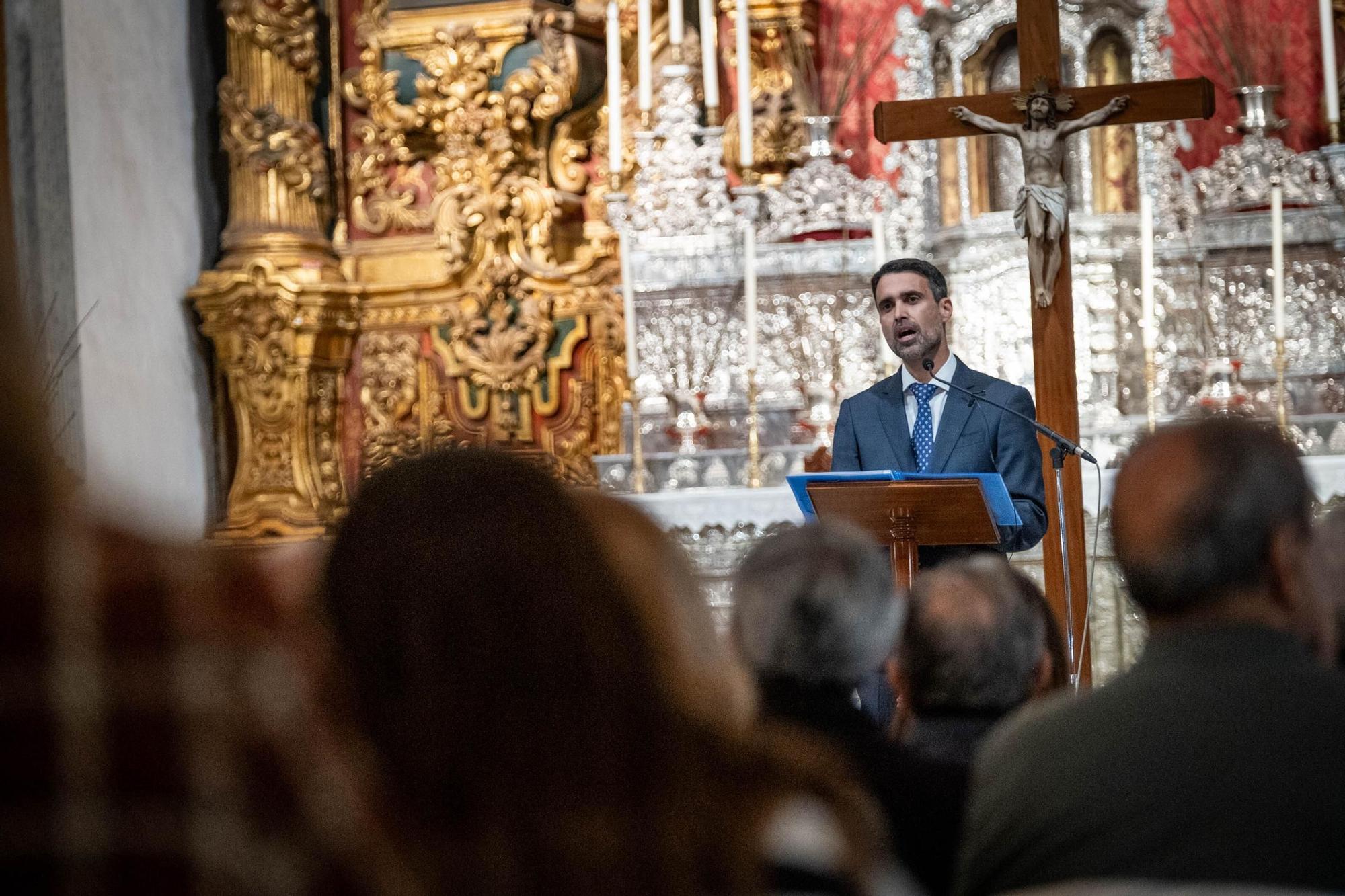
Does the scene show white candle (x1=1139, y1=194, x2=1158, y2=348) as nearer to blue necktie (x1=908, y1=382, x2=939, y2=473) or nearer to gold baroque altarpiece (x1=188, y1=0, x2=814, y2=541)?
blue necktie (x1=908, y1=382, x2=939, y2=473)

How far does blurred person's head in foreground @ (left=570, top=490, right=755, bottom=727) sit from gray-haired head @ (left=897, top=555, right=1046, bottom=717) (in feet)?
3.24

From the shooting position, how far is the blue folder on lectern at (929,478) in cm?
381

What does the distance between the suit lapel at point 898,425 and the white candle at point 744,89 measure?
1.73 metres

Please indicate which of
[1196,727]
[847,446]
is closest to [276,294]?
[847,446]

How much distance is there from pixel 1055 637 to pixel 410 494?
1735mm

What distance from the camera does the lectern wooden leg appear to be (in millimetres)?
3994

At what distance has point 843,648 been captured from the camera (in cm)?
204

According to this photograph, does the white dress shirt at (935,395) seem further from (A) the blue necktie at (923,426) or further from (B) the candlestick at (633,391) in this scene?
(B) the candlestick at (633,391)

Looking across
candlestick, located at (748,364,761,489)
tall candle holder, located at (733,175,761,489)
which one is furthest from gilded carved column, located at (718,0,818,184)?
candlestick, located at (748,364,761,489)

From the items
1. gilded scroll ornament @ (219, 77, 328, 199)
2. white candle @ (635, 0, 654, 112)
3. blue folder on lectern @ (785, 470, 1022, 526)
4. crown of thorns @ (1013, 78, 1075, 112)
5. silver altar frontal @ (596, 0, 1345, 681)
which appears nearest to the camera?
blue folder on lectern @ (785, 470, 1022, 526)

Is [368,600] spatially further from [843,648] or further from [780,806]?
[843,648]

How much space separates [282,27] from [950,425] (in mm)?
4169

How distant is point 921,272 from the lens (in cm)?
474

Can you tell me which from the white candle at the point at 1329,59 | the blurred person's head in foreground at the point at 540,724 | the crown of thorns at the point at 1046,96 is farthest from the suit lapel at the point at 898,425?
the blurred person's head in foreground at the point at 540,724
